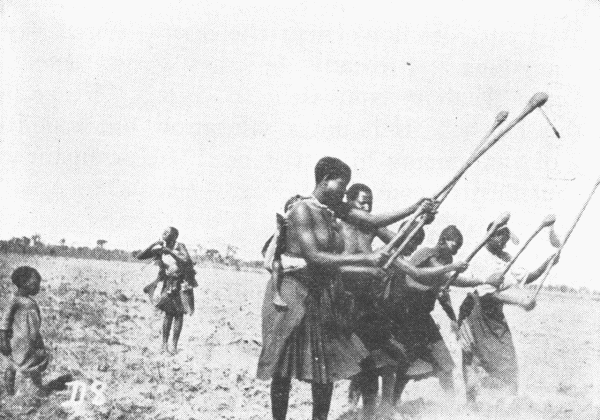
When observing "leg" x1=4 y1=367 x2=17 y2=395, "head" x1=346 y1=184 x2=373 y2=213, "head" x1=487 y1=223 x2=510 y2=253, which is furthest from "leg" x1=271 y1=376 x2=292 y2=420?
"head" x1=487 y1=223 x2=510 y2=253

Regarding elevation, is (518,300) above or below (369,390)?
above

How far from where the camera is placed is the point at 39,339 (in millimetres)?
5176

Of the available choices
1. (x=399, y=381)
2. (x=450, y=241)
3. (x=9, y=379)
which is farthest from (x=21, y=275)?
(x=450, y=241)

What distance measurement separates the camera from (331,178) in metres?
4.35

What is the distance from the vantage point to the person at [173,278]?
25.5 ft

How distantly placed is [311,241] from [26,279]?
8.85ft

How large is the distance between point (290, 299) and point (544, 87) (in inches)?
143

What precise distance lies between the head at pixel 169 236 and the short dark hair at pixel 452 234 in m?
3.73

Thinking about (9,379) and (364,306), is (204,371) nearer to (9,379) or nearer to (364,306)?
(9,379)

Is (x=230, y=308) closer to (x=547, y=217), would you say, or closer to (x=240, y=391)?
(x=240, y=391)

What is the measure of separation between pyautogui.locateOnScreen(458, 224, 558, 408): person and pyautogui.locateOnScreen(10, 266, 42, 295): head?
3922 millimetres

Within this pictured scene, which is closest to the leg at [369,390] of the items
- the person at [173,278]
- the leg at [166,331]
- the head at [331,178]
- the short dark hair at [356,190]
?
the short dark hair at [356,190]

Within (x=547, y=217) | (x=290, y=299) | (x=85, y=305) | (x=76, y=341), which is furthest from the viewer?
(x=85, y=305)

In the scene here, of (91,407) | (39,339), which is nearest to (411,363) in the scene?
(91,407)
